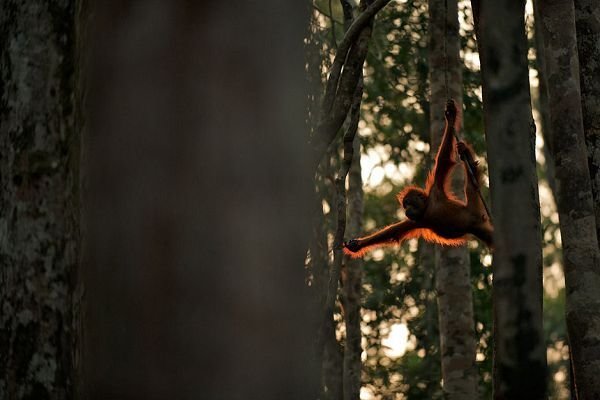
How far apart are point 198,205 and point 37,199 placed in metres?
0.96

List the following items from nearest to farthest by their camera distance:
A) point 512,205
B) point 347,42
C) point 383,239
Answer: point 512,205
point 347,42
point 383,239

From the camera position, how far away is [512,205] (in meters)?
2.66

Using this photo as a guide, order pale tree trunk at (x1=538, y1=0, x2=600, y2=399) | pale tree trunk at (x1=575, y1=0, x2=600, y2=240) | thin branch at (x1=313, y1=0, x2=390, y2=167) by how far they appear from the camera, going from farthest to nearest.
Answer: pale tree trunk at (x1=575, y1=0, x2=600, y2=240) < pale tree trunk at (x1=538, y1=0, x2=600, y2=399) < thin branch at (x1=313, y1=0, x2=390, y2=167)

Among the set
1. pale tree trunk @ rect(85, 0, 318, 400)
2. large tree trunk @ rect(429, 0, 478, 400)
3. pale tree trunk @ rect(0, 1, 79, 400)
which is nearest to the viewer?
pale tree trunk @ rect(85, 0, 318, 400)

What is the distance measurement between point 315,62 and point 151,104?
59cm

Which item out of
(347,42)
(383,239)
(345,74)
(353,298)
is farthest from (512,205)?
(353,298)

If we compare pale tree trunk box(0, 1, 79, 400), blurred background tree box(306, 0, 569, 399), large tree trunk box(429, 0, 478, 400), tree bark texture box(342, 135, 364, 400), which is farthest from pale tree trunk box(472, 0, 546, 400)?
blurred background tree box(306, 0, 569, 399)

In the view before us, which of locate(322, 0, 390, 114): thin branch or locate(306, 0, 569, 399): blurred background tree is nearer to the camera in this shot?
locate(322, 0, 390, 114): thin branch

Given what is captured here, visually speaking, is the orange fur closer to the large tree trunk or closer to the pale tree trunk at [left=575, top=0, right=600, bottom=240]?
the large tree trunk

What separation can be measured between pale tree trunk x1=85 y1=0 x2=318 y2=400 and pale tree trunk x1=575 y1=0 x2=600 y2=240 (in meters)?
3.44

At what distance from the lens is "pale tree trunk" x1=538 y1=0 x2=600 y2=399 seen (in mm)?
4746

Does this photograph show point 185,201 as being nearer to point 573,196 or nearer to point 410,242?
point 573,196

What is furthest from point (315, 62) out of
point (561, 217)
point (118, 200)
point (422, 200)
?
point (422, 200)

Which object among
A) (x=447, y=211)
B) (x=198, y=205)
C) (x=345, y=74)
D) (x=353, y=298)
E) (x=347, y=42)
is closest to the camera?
(x=198, y=205)
